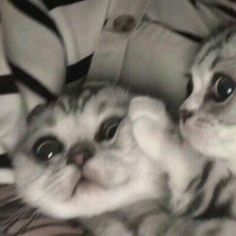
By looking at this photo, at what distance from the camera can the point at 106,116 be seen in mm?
961

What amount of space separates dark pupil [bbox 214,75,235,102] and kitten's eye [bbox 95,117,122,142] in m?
0.14

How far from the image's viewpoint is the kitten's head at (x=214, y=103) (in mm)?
907

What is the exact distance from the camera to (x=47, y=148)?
3.13 ft

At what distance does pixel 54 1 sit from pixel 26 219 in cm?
33

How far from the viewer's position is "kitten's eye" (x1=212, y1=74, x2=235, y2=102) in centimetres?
91

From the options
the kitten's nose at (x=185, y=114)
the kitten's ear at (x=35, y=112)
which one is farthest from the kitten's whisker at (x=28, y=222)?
the kitten's nose at (x=185, y=114)

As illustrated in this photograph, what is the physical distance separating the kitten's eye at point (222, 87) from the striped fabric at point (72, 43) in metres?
0.12

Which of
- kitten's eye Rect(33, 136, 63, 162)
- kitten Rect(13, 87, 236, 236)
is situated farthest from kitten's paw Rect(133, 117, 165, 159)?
kitten's eye Rect(33, 136, 63, 162)

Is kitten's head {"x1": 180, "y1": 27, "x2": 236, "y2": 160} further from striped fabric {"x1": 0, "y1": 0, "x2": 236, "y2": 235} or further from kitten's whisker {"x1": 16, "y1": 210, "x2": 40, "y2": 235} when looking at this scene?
kitten's whisker {"x1": 16, "y1": 210, "x2": 40, "y2": 235}

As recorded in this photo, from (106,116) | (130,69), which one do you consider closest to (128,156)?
(106,116)

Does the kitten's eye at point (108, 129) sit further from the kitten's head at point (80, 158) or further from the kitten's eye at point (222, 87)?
the kitten's eye at point (222, 87)

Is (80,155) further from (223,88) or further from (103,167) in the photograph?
(223,88)

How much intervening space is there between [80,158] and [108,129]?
0.20ft

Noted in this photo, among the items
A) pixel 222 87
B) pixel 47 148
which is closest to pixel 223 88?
pixel 222 87
